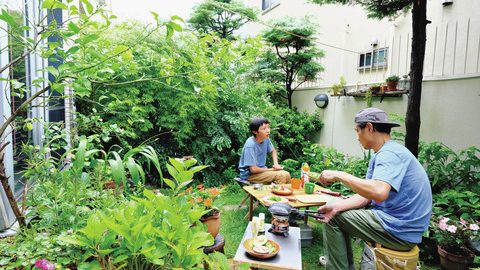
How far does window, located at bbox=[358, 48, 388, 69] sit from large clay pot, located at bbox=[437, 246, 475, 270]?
145 inches

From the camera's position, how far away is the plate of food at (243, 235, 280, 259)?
216 centimetres

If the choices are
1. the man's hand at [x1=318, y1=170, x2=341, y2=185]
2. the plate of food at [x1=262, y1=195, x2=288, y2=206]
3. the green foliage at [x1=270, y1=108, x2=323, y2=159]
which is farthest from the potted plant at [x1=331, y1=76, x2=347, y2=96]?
the man's hand at [x1=318, y1=170, x2=341, y2=185]

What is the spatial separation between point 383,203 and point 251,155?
2114mm

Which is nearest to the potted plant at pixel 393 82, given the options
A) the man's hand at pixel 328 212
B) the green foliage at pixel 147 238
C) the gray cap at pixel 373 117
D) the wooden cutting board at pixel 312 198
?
the wooden cutting board at pixel 312 198

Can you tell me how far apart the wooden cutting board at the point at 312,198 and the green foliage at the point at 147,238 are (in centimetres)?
222

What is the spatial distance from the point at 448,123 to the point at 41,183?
4498 mm

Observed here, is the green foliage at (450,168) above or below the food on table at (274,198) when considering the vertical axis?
above

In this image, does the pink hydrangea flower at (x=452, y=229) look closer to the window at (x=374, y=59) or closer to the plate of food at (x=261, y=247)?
the plate of food at (x=261, y=247)

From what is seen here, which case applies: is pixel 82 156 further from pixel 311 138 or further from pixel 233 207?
pixel 311 138

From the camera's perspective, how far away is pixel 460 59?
12.9 feet

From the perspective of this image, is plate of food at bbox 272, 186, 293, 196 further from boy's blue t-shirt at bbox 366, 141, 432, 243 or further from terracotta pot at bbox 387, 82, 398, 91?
terracotta pot at bbox 387, 82, 398, 91

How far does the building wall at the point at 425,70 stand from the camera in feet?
12.3

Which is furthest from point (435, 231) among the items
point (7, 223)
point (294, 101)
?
point (294, 101)

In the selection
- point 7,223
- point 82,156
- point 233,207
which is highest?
point 82,156
